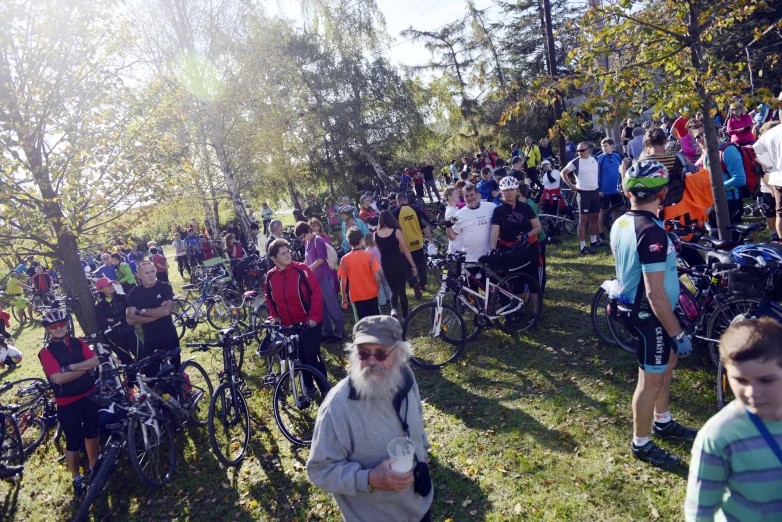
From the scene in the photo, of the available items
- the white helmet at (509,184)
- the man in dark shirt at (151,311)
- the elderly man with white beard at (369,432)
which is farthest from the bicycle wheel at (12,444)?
the white helmet at (509,184)

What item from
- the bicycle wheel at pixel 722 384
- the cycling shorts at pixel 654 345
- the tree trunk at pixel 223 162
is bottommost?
the bicycle wheel at pixel 722 384

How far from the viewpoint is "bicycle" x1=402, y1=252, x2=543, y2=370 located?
651 cm

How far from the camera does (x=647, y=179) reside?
3.36m

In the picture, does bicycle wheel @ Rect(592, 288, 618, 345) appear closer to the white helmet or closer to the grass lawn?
the grass lawn

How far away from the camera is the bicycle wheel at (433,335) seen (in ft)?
21.2

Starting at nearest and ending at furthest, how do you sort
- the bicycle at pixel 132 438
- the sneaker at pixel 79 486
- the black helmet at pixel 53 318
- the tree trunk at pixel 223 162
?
the bicycle at pixel 132 438 < the black helmet at pixel 53 318 < the sneaker at pixel 79 486 < the tree trunk at pixel 223 162

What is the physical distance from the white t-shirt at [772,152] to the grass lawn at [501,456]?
6.89ft

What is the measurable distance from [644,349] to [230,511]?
3.95 meters

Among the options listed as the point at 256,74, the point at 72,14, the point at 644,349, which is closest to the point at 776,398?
the point at 644,349

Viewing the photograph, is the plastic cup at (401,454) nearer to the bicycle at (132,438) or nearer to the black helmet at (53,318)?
the bicycle at (132,438)

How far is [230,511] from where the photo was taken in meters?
4.69

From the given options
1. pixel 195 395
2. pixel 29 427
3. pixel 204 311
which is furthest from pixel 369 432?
pixel 204 311

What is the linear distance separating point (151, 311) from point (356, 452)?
5.08 m

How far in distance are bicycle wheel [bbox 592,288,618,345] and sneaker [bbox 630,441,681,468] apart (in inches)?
81.5
